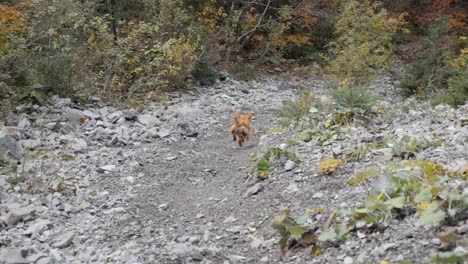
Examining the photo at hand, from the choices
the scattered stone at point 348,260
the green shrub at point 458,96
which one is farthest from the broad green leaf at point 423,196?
the green shrub at point 458,96

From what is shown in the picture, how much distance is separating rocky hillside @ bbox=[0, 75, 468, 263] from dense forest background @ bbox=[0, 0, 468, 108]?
41.1 inches

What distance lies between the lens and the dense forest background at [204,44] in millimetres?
8953

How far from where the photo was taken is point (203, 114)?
32.3ft

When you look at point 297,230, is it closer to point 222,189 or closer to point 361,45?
point 222,189

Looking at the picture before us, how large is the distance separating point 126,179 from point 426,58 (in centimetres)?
1028

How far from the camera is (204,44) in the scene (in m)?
13.4

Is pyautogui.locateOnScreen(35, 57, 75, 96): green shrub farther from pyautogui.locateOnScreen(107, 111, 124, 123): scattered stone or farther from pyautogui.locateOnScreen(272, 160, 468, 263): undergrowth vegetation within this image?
pyautogui.locateOnScreen(272, 160, 468, 263): undergrowth vegetation

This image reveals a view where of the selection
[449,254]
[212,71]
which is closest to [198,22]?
[212,71]

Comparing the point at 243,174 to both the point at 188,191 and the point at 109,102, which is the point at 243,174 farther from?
the point at 109,102

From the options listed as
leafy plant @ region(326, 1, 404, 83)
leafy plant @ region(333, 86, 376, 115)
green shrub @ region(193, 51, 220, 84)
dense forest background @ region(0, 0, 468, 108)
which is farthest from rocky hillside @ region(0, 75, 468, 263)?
green shrub @ region(193, 51, 220, 84)

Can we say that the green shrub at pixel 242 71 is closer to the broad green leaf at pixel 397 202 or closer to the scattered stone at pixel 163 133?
the scattered stone at pixel 163 133

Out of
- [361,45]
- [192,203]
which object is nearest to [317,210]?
[192,203]

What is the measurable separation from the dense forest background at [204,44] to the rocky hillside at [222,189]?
1043 millimetres

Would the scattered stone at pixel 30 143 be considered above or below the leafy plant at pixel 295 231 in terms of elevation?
below
